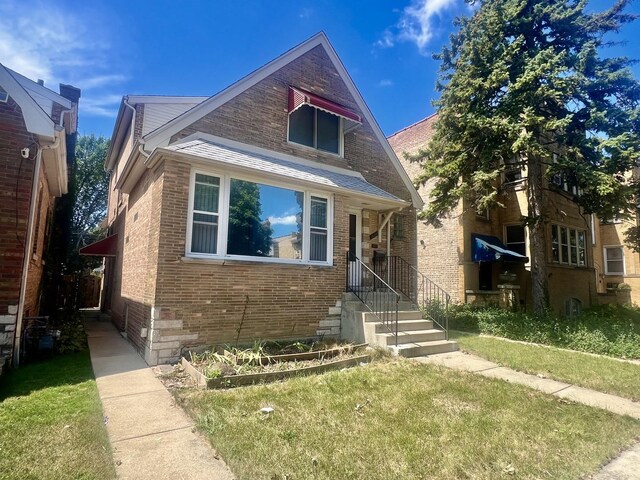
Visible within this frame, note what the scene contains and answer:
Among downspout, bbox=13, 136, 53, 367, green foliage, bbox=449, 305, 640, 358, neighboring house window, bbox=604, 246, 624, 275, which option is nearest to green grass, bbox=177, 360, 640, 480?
downspout, bbox=13, 136, 53, 367

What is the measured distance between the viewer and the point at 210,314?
7.18m

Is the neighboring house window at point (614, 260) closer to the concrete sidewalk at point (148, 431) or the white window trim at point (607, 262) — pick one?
the white window trim at point (607, 262)

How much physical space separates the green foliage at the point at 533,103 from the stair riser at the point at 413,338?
4.72 metres

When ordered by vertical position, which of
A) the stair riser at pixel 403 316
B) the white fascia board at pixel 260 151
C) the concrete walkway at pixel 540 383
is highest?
the white fascia board at pixel 260 151

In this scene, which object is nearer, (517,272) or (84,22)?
(84,22)

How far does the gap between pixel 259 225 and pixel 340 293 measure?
2.84 m

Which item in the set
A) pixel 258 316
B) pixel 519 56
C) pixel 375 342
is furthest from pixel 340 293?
pixel 519 56

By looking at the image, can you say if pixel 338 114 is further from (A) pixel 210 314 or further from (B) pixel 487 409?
(B) pixel 487 409

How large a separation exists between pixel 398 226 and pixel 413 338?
456 cm

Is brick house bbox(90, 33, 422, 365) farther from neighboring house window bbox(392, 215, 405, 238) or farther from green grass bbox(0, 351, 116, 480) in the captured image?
green grass bbox(0, 351, 116, 480)

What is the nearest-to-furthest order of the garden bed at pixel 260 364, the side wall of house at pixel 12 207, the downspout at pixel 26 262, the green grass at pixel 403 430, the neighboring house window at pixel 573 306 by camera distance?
the green grass at pixel 403 430 < the garden bed at pixel 260 364 < the side wall of house at pixel 12 207 < the downspout at pixel 26 262 < the neighboring house window at pixel 573 306

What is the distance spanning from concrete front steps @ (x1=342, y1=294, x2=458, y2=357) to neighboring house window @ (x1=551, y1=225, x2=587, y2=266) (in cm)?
1258

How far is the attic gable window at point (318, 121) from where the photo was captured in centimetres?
974

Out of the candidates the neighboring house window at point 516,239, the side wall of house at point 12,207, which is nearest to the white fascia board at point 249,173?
the side wall of house at point 12,207
